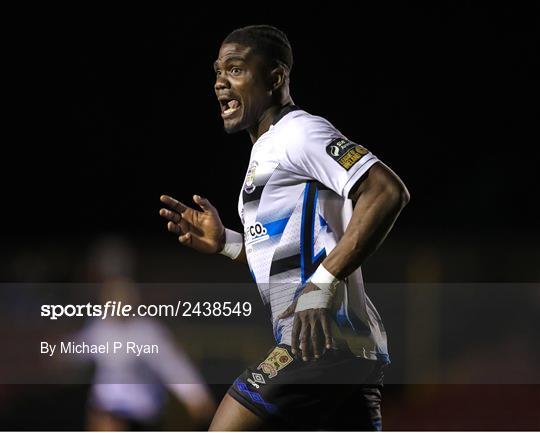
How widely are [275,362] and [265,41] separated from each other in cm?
149

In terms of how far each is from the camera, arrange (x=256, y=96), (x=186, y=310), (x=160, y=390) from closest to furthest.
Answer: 1. (x=256, y=96)
2. (x=160, y=390)
3. (x=186, y=310)

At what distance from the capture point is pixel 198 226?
184 inches

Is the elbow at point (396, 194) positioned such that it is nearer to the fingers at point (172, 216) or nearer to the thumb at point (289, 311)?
the thumb at point (289, 311)

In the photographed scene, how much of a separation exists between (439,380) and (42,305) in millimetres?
3971

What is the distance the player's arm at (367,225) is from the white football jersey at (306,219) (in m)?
0.11

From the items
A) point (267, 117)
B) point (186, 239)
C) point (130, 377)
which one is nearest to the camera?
point (267, 117)

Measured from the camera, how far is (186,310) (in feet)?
22.3

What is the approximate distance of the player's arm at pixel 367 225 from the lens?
362 centimetres

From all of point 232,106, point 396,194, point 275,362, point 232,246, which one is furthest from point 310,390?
point 232,106

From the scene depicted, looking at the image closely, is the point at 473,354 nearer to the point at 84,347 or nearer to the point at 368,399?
the point at 84,347

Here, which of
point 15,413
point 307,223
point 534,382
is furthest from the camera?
point 534,382

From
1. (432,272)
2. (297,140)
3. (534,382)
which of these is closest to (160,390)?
(297,140)

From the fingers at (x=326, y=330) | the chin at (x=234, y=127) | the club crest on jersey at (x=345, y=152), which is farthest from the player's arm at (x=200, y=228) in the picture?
the fingers at (x=326, y=330)

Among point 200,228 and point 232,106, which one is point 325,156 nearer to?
point 232,106
